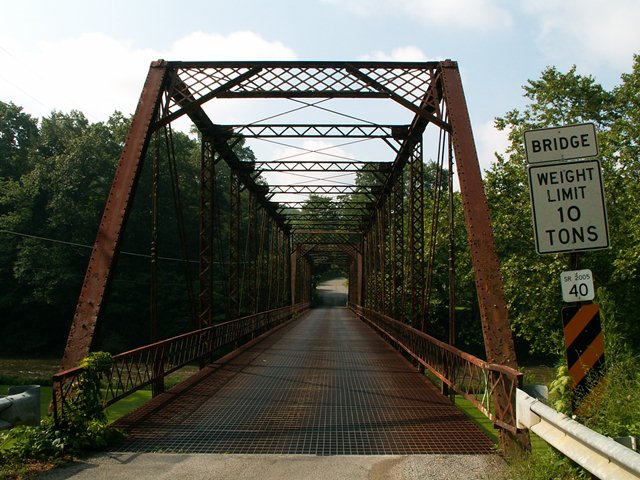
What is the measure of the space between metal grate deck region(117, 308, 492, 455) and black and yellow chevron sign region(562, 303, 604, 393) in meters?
1.38

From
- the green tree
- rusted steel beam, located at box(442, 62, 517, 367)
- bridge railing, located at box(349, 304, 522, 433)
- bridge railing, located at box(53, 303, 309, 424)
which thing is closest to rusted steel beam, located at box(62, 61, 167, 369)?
bridge railing, located at box(53, 303, 309, 424)

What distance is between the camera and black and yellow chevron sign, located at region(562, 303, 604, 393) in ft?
14.8

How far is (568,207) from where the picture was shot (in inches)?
184

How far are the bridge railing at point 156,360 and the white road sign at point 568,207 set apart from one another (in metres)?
4.80

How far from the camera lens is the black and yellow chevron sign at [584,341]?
4.50 m

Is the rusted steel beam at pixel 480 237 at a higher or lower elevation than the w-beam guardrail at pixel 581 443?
higher

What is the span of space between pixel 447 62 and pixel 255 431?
6.70m

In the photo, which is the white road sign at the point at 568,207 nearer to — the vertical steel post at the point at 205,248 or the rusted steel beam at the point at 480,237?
the rusted steel beam at the point at 480,237

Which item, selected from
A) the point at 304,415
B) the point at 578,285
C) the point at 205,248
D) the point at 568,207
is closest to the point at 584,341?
the point at 578,285

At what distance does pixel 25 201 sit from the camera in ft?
115

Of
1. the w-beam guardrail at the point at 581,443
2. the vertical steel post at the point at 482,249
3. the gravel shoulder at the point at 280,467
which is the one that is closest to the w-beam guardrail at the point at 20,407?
the gravel shoulder at the point at 280,467

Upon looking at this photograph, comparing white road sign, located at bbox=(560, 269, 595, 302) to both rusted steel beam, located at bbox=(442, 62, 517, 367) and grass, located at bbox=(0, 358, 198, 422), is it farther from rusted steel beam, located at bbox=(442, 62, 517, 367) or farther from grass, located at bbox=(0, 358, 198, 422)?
grass, located at bbox=(0, 358, 198, 422)

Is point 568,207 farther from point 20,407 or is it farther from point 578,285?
point 20,407

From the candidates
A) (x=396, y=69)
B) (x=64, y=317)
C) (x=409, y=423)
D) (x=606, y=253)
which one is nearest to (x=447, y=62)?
(x=396, y=69)
